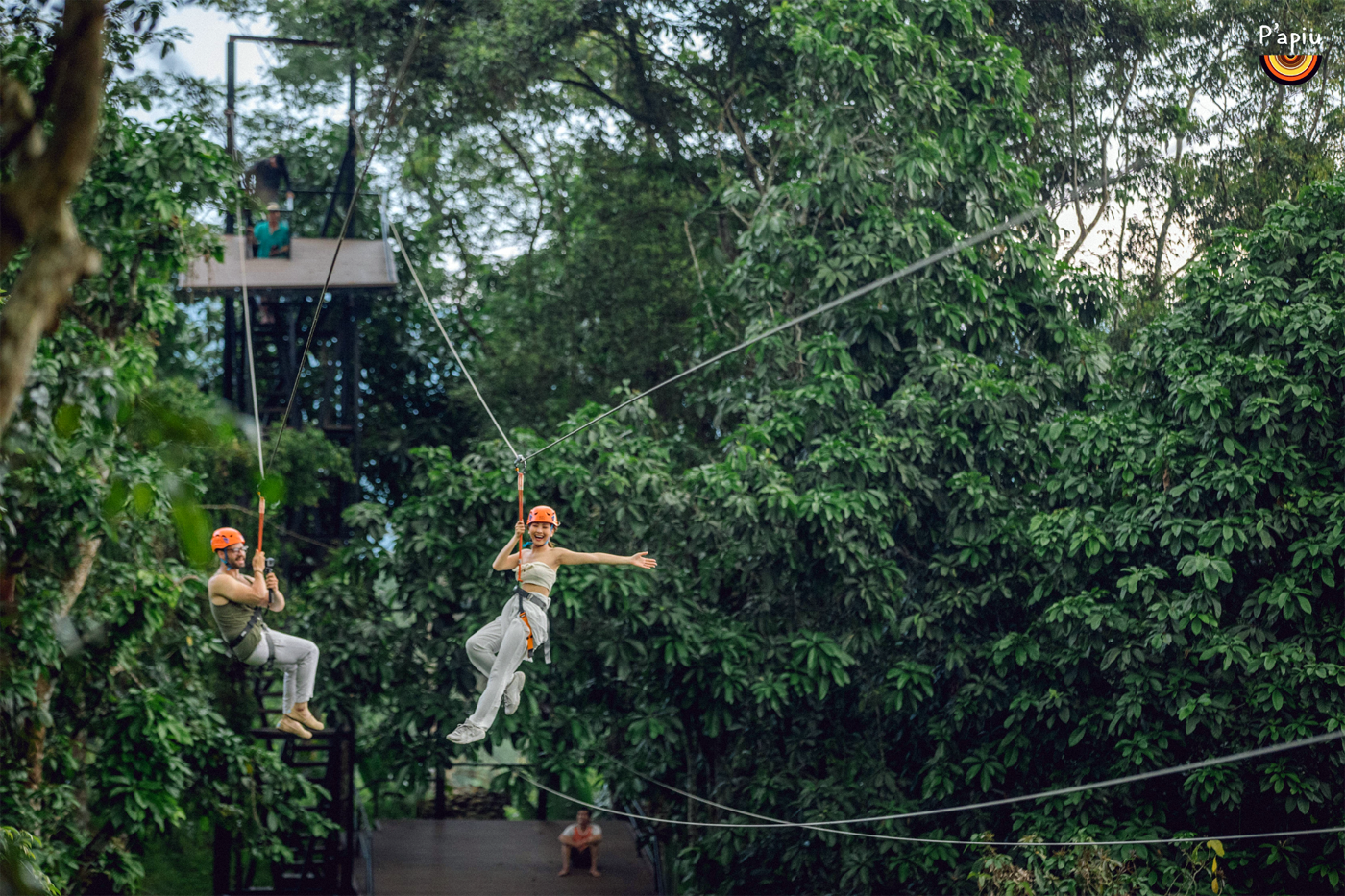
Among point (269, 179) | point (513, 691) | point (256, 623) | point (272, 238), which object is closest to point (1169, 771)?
point (513, 691)

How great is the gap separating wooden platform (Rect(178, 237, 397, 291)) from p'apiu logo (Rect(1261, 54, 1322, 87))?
8222 millimetres

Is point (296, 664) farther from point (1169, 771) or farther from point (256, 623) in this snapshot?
point (1169, 771)

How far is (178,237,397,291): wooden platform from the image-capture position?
12969mm

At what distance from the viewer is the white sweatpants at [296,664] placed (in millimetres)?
6852

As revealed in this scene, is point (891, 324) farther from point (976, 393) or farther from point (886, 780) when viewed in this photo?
point (886, 780)

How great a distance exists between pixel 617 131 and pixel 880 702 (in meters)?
7.70

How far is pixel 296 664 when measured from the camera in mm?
6977

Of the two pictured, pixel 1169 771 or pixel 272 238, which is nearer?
pixel 1169 771

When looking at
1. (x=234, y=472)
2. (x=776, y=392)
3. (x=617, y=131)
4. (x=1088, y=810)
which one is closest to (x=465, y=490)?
(x=776, y=392)

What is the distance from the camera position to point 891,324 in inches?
405

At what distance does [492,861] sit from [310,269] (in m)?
6.07

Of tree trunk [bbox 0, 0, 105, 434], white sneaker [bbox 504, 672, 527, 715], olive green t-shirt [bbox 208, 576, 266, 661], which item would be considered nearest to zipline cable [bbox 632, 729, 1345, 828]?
white sneaker [bbox 504, 672, 527, 715]

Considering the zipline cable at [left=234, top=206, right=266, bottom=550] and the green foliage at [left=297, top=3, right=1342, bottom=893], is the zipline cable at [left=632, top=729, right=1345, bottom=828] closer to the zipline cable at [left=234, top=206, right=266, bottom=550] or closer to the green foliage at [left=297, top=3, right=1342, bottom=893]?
the green foliage at [left=297, top=3, right=1342, bottom=893]

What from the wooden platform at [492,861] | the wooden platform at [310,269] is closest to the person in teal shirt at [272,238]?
the wooden platform at [310,269]
